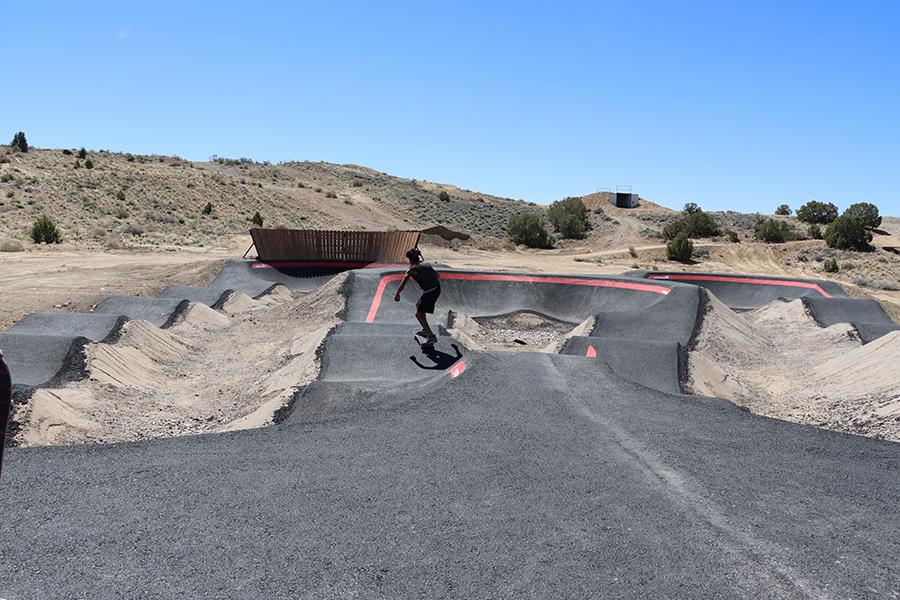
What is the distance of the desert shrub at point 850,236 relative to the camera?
51688 millimetres

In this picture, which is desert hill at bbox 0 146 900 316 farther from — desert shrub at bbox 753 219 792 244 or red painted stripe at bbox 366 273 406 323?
red painted stripe at bbox 366 273 406 323

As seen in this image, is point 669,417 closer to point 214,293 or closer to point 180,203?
point 214,293

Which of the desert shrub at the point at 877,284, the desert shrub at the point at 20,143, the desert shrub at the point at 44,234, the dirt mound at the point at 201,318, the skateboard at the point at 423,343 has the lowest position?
the dirt mound at the point at 201,318

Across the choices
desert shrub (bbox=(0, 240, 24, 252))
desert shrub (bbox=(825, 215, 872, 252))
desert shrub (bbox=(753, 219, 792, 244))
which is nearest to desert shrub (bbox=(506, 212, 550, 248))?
desert shrub (bbox=(753, 219, 792, 244))

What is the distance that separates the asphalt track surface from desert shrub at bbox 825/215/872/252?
47.9m

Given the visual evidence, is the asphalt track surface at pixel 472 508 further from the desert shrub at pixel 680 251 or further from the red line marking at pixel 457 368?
the desert shrub at pixel 680 251

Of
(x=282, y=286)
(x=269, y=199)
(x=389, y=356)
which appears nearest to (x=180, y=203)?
(x=269, y=199)

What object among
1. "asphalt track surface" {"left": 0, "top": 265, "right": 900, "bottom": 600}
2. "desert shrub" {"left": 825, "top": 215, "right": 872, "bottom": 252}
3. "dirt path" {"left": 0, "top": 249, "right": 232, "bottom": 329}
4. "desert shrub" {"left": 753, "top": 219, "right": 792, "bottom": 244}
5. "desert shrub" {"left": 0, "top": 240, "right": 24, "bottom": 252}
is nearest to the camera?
"asphalt track surface" {"left": 0, "top": 265, "right": 900, "bottom": 600}

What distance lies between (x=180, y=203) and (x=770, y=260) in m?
40.7

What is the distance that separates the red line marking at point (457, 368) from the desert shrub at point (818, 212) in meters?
66.2

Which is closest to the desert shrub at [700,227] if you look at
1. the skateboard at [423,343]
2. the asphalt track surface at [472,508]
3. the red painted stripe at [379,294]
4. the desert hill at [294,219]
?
the desert hill at [294,219]

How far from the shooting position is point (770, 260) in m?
50.2

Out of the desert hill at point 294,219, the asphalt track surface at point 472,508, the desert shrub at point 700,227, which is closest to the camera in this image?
the asphalt track surface at point 472,508

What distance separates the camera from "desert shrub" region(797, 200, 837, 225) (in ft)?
228
